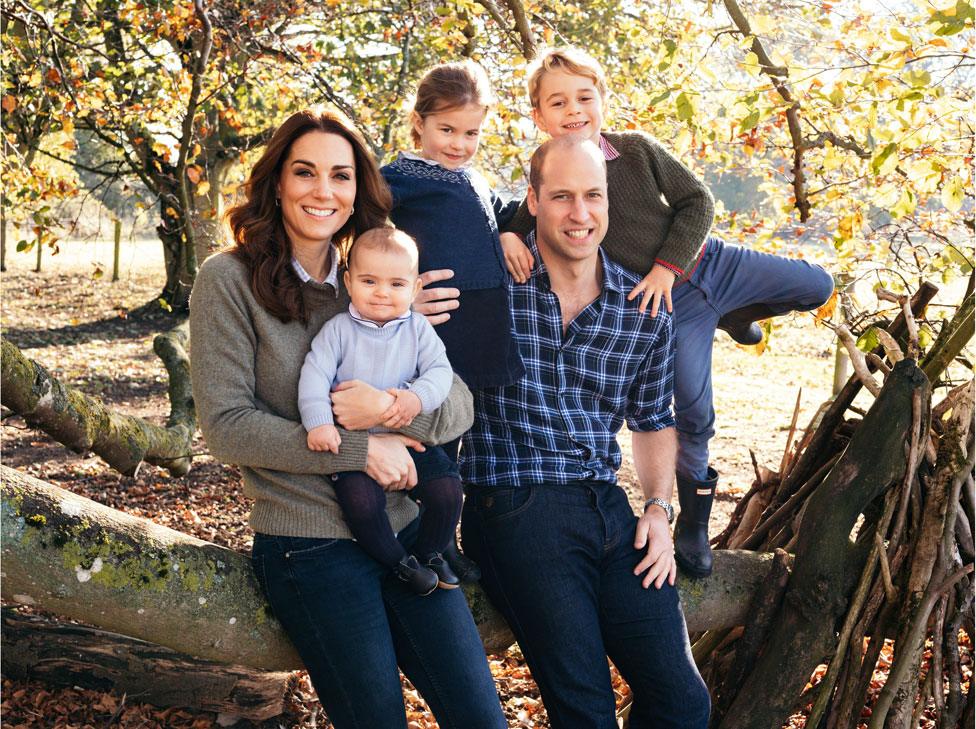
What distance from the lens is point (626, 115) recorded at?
19.8 ft

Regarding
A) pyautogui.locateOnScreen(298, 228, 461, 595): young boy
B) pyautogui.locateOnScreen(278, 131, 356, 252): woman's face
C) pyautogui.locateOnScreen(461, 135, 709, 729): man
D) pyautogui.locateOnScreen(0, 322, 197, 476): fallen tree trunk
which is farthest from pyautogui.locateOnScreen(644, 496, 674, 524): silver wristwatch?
pyautogui.locateOnScreen(0, 322, 197, 476): fallen tree trunk

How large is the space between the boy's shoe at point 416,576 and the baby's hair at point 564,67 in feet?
6.03

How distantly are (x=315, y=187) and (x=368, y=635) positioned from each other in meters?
1.23

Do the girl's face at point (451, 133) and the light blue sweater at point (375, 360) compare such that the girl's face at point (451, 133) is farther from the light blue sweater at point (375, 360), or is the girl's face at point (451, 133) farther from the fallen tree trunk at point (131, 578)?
the fallen tree trunk at point (131, 578)

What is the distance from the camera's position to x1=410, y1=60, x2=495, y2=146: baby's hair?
10.2 feet

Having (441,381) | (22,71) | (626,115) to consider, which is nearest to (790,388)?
(626,115)

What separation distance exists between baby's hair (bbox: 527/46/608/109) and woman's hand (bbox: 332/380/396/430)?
147 centimetres

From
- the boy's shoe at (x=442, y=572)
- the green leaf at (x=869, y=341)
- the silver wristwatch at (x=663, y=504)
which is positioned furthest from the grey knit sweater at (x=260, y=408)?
the green leaf at (x=869, y=341)

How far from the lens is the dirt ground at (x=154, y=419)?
3.76 meters

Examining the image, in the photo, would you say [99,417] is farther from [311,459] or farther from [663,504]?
[663,504]

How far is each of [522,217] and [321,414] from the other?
3.90ft

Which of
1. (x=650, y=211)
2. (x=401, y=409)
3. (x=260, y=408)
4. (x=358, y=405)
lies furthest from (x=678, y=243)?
(x=260, y=408)

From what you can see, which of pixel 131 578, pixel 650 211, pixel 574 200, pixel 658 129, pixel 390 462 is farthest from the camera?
pixel 658 129

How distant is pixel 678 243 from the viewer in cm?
319
